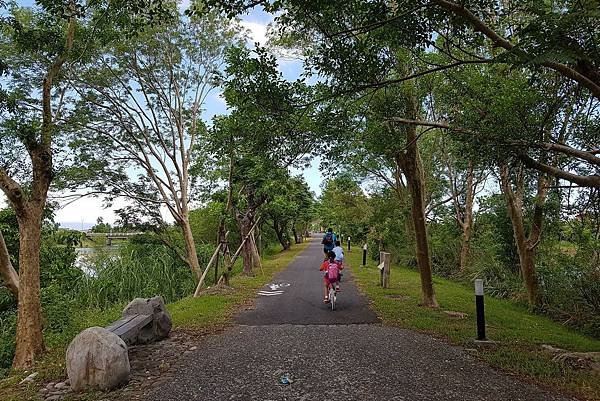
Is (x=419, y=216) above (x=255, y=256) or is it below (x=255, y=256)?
above

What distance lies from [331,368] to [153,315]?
3169 mm

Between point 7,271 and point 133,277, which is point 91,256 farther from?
point 7,271

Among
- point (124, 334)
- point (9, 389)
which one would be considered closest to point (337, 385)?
point (124, 334)

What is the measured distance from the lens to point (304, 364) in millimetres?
5465

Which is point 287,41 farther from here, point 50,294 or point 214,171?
point 50,294

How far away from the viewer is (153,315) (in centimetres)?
681

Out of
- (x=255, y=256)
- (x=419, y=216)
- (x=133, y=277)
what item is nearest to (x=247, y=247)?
(x=255, y=256)

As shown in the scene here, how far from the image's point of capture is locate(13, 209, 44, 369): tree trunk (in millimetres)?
6852

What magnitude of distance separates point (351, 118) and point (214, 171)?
8634 millimetres

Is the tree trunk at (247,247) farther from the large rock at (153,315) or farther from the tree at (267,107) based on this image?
the large rock at (153,315)

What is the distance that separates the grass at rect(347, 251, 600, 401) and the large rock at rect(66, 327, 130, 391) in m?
4.61

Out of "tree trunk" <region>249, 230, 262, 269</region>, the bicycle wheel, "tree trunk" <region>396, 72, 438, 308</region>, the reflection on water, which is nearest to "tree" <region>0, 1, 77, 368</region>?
the bicycle wheel

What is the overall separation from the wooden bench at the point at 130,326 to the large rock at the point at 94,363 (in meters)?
1.07

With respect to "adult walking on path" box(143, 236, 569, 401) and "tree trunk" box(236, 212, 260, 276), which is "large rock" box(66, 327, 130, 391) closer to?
"adult walking on path" box(143, 236, 569, 401)
